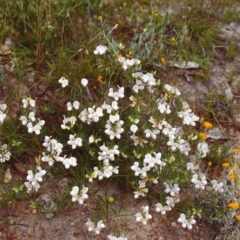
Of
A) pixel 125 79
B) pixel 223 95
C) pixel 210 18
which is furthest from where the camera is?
pixel 210 18

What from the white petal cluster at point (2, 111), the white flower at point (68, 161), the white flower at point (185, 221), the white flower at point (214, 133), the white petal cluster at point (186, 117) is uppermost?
the white petal cluster at point (186, 117)

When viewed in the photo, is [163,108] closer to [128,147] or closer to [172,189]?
[128,147]

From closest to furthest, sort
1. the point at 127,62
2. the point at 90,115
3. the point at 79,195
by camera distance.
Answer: the point at 79,195
the point at 90,115
the point at 127,62

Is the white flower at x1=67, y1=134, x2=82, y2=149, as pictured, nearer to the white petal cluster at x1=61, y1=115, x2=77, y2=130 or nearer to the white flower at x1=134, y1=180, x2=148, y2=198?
the white petal cluster at x1=61, y1=115, x2=77, y2=130

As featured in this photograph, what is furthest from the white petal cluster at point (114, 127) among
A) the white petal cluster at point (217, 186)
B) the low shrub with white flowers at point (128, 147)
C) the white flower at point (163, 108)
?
the white petal cluster at point (217, 186)

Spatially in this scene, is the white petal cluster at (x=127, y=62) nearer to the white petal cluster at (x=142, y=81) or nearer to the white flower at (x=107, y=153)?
the white petal cluster at (x=142, y=81)

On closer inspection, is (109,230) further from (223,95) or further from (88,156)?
(223,95)

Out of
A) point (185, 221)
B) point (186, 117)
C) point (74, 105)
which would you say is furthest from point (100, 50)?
point (185, 221)

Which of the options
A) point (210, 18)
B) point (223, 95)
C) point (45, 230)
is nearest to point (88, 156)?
point (45, 230)
